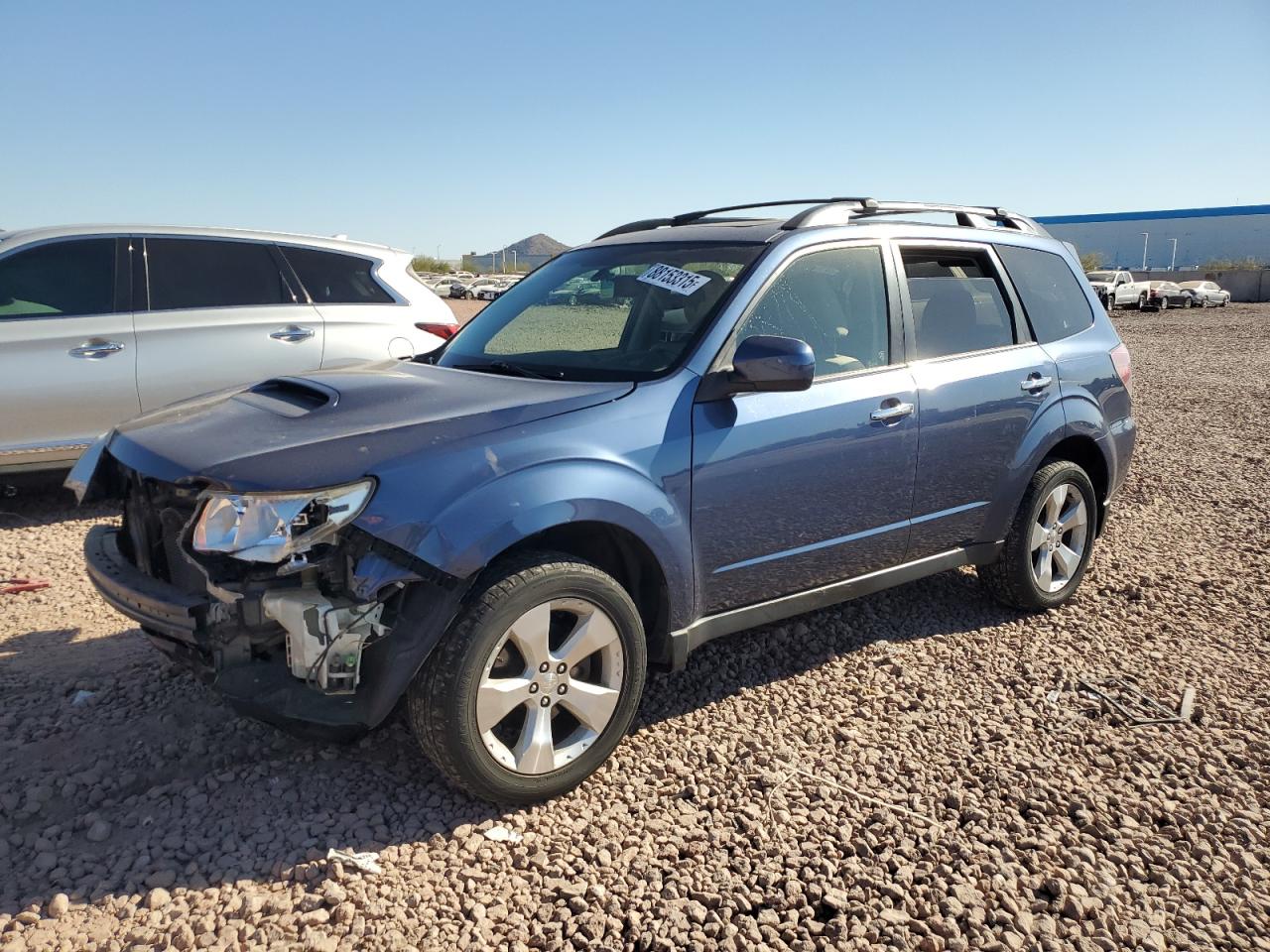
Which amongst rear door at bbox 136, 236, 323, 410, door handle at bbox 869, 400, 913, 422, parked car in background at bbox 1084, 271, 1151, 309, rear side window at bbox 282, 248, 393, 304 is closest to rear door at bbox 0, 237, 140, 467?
rear door at bbox 136, 236, 323, 410

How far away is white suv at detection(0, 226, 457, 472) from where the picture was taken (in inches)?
237

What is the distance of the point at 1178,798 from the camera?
328cm

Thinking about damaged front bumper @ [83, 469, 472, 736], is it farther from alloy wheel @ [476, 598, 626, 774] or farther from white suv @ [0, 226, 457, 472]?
white suv @ [0, 226, 457, 472]

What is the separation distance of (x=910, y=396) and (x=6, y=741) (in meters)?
3.61

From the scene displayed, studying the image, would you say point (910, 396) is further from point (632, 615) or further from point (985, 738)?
point (632, 615)

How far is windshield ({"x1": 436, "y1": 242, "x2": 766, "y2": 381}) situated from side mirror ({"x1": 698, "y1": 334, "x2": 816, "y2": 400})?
0.87ft

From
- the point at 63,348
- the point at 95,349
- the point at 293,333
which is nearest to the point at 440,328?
the point at 293,333

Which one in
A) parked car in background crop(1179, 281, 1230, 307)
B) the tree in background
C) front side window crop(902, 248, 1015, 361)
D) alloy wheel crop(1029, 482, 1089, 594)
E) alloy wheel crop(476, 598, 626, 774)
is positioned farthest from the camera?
the tree in background

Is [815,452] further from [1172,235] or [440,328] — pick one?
[1172,235]

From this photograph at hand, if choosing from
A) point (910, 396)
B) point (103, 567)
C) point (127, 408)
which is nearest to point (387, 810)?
point (103, 567)

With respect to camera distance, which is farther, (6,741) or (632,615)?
(6,741)

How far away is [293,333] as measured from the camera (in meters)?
6.79

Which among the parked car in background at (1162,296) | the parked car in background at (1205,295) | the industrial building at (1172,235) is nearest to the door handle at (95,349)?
the parked car in background at (1162,296)

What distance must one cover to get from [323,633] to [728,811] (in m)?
1.38
